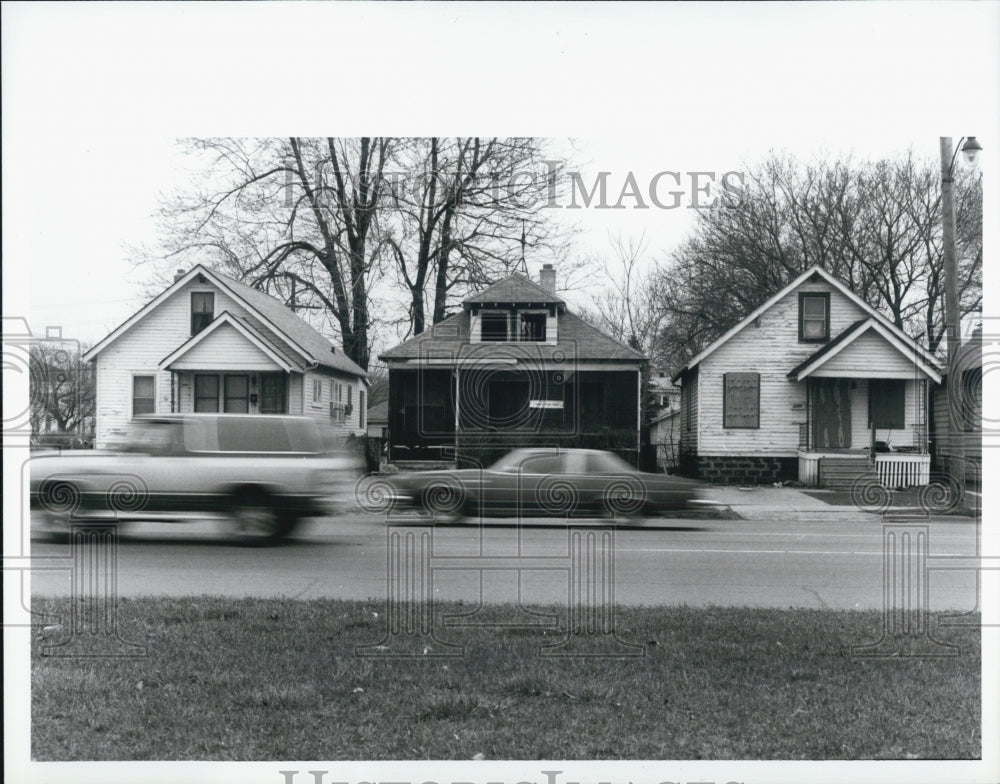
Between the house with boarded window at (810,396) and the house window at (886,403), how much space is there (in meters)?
0.01

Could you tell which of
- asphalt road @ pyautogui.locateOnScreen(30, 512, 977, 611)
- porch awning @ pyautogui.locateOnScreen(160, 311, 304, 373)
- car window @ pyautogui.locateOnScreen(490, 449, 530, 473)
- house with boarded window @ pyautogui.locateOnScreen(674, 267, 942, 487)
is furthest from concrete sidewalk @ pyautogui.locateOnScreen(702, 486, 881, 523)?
porch awning @ pyautogui.locateOnScreen(160, 311, 304, 373)

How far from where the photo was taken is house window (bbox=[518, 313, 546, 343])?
9023 millimetres

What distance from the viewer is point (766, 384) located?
1077 cm

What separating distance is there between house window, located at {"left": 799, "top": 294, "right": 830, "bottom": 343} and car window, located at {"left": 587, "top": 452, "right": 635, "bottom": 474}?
2.90m

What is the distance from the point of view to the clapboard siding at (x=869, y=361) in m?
10.6

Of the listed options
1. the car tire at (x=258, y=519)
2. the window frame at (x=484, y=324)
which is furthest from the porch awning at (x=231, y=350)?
the window frame at (x=484, y=324)

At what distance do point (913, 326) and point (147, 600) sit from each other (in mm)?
8686

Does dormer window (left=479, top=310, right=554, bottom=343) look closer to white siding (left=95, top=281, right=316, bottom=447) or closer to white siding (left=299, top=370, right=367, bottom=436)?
white siding (left=299, top=370, right=367, bottom=436)

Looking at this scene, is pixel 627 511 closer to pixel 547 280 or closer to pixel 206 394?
pixel 547 280

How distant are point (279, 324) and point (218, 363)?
2.14 feet

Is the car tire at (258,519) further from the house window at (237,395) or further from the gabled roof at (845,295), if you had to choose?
the gabled roof at (845,295)

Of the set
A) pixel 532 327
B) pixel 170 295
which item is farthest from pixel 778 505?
pixel 170 295

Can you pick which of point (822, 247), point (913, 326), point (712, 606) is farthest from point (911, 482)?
point (712, 606)

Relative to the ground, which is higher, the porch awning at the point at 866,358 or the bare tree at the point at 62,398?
the porch awning at the point at 866,358
